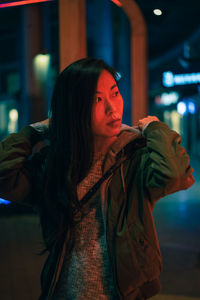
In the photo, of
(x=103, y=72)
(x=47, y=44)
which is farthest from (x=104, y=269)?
(x=47, y=44)

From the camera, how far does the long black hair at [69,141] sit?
1.58 meters

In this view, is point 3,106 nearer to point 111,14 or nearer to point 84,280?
point 111,14

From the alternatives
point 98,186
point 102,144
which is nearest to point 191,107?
point 102,144

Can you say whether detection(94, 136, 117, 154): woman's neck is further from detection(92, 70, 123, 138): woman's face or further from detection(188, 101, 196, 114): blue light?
detection(188, 101, 196, 114): blue light

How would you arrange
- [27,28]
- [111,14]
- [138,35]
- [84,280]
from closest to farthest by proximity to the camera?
[84,280] → [138,35] → [27,28] → [111,14]

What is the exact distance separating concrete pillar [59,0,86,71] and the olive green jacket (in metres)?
2.07

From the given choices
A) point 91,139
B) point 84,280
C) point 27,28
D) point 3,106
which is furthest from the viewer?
point 3,106

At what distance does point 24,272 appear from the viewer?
4.36 metres

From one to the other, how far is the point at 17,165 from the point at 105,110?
0.46 m

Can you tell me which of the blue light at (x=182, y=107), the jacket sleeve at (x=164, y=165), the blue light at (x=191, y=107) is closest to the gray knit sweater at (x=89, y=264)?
the jacket sleeve at (x=164, y=165)

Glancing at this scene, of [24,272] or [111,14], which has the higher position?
[111,14]

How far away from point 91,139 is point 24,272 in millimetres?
3175

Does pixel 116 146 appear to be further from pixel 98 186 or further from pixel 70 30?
pixel 70 30

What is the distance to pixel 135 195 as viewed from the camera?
155 centimetres
